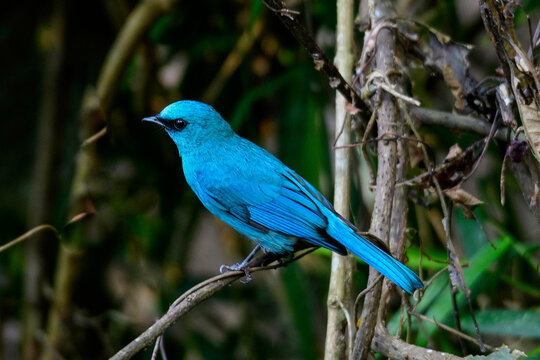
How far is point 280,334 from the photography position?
15.4ft

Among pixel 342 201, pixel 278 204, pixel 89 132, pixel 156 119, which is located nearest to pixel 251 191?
→ pixel 278 204

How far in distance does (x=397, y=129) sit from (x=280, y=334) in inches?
107

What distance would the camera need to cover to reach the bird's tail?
199 cm

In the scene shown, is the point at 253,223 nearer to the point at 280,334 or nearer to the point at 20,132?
the point at 280,334

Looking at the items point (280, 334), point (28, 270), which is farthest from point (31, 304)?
point (280, 334)

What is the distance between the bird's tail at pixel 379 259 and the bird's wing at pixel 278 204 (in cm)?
16

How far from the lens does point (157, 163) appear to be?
4.49 m

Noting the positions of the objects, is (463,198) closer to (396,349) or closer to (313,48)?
(396,349)

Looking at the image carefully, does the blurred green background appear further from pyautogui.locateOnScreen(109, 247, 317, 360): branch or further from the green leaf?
the green leaf

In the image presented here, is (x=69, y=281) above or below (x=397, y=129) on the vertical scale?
below

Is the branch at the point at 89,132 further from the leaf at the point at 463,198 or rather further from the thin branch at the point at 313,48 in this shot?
the leaf at the point at 463,198

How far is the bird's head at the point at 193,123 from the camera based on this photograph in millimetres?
2871

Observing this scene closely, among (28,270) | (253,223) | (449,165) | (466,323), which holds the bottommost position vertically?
(28,270)

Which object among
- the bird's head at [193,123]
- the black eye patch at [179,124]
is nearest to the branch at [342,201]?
the bird's head at [193,123]
